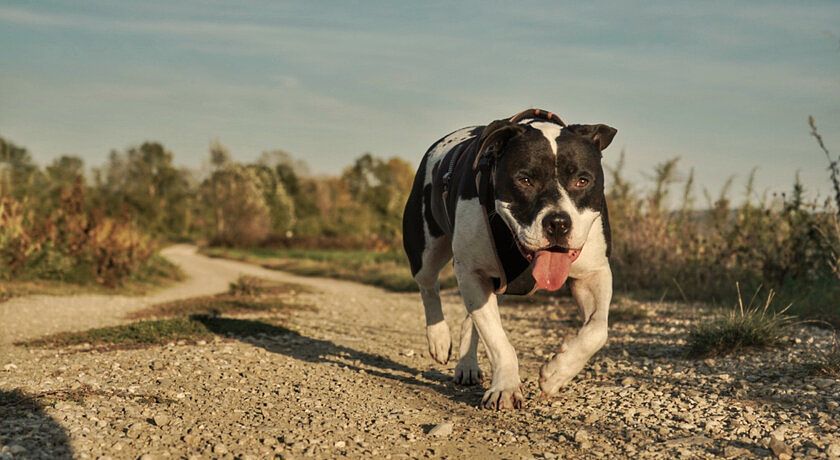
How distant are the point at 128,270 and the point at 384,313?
6.50 metres

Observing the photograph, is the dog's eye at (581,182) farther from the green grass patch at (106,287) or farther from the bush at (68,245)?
the bush at (68,245)

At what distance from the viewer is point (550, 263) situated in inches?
159

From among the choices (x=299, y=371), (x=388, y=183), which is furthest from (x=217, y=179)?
(x=299, y=371)

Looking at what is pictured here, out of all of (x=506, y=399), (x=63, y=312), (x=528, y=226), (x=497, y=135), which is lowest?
(x=63, y=312)

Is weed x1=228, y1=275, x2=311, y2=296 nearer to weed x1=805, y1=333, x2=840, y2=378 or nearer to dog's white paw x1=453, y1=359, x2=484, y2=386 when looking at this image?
dog's white paw x1=453, y1=359, x2=484, y2=386

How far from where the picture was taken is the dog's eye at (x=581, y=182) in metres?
3.98

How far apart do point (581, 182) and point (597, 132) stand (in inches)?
18.7

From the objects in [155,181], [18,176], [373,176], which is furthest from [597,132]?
[373,176]

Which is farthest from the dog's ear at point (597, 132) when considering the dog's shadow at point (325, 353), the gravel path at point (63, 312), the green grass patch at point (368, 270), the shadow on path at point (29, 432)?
the green grass patch at point (368, 270)

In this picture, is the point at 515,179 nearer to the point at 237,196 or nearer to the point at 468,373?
the point at 468,373

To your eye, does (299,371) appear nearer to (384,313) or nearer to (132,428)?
(132,428)

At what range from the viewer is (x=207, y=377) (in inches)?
205

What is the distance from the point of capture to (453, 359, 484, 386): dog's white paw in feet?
17.0

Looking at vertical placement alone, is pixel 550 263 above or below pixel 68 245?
above
